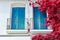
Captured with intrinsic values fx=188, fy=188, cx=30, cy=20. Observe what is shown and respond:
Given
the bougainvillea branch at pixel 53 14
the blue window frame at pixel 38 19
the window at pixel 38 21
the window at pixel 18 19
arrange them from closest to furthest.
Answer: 1. the bougainvillea branch at pixel 53 14
2. the window at pixel 18 19
3. the window at pixel 38 21
4. the blue window frame at pixel 38 19

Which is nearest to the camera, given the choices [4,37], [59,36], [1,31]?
[59,36]

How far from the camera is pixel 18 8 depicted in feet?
27.3

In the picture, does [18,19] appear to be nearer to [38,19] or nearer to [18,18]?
[18,18]

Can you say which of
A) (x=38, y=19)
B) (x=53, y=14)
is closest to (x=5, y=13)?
(x=38, y=19)

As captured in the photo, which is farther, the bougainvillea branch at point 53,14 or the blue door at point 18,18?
the blue door at point 18,18

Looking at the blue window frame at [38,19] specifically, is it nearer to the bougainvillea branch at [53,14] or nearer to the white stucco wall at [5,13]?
the white stucco wall at [5,13]

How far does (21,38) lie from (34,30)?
2.20 ft

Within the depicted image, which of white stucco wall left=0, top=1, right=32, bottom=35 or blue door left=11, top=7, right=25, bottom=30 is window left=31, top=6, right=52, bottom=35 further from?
blue door left=11, top=7, right=25, bottom=30

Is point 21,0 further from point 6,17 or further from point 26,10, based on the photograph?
point 6,17

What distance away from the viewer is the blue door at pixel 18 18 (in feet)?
26.7

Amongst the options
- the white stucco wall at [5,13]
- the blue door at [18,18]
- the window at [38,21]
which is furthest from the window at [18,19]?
the window at [38,21]

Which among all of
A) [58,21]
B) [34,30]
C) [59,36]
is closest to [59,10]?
[58,21]

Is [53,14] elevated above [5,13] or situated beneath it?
situated beneath

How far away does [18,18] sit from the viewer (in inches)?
323
